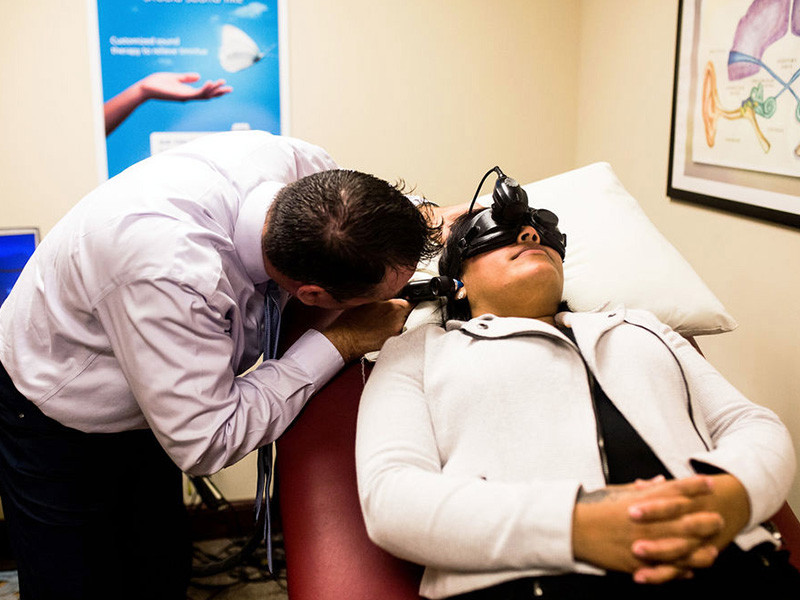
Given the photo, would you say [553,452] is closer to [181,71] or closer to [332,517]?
[332,517]

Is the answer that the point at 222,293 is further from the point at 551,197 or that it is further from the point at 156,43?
the point at 156,43

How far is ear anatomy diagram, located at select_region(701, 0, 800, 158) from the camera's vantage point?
5.65ft

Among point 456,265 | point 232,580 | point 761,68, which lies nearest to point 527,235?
point 456,265

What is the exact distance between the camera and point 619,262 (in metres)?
1.79

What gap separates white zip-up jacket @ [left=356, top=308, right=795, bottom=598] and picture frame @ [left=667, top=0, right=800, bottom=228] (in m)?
0.61

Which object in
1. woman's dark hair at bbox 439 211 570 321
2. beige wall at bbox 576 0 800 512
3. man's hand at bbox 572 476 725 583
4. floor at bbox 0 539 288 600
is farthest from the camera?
floor at bbox 0 539 288 600

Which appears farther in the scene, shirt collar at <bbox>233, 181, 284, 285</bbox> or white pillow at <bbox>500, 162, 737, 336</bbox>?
white pillow at <bbox>500, 162, 737, 336</bbox>

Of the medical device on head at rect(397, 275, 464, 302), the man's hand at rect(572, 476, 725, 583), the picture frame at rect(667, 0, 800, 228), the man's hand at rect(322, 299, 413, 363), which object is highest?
the picture frame at rect(667, 0, 800, 228)

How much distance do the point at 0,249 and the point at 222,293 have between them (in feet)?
4.26

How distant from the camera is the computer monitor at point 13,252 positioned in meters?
2.21

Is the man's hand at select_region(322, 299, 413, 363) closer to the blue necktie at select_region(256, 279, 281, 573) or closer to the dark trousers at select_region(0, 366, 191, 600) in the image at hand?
the blue necktie at select_region(256, 279, 281, 573)

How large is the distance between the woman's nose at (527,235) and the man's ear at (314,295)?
42 cm

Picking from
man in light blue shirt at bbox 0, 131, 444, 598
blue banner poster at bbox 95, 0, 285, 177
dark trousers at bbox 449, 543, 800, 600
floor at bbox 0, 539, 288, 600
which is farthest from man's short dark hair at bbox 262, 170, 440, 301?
floor at bbox 0, 539, 288, 600

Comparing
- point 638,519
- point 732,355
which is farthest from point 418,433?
point 732,355
